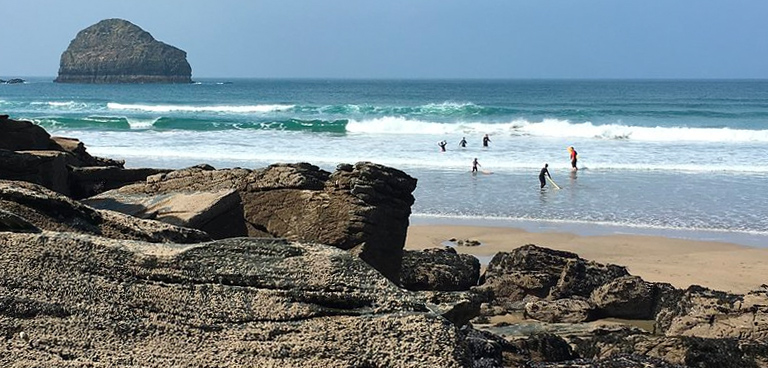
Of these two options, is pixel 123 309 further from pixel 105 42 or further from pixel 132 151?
pixel 105 42

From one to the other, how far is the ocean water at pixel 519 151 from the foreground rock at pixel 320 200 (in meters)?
8.70

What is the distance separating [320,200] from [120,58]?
156 meters

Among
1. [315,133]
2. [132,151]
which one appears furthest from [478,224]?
[315,133]

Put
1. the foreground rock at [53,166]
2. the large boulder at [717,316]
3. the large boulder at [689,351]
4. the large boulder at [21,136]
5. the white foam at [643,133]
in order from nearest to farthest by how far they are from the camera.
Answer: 1. the large boulder at [689,351]
2. the foreground rock at [53,166]
3. the large boulder at [717,316]
4. the large boulder at [21,136]
5. the white foam at [643,133]

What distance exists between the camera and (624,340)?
6625 mm

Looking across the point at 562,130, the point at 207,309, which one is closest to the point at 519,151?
the point at 562,130

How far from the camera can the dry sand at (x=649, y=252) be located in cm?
1245

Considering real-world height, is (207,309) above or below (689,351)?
above

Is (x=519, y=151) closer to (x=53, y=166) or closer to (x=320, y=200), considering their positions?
(x=320, y=200)

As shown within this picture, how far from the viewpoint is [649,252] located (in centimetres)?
1425

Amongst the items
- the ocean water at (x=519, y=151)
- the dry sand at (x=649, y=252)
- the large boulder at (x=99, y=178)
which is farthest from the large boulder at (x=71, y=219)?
the ocean water at (x=519, y=151)

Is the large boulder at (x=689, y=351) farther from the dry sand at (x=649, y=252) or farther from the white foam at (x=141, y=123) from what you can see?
the white foam at (x=141, y=123)

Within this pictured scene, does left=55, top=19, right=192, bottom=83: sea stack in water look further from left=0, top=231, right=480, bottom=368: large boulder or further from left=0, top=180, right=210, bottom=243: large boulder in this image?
left=0, top=231, right=480, bottom=368: large boulder

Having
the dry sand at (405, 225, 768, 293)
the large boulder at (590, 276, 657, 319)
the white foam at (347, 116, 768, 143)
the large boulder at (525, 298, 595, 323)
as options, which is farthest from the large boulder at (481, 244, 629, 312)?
the white foam at (347, 116, 768, 143)
